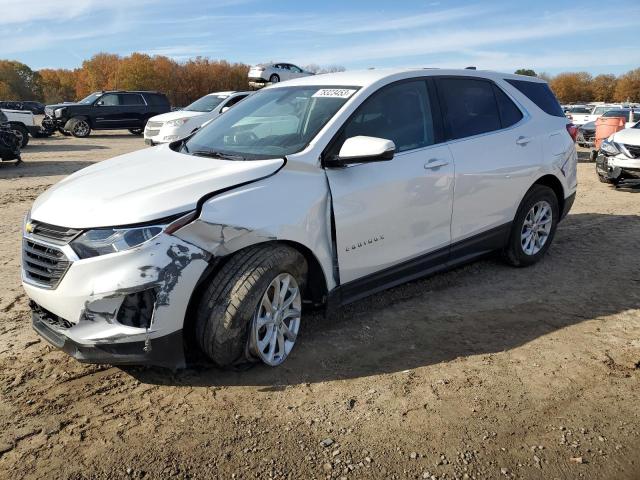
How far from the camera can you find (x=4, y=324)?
4.09m

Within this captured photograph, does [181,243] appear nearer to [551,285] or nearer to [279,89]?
[279,89]

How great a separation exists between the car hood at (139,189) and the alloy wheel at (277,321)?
68 cm

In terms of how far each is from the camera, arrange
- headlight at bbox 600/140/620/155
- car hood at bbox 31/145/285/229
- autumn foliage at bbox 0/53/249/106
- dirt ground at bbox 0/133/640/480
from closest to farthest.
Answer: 1. dirt ground at bbox 0/133/640/480
2. car hood at bbox 31/145/285/229
3. headlight at bbox 600/140/620/155
4. autumn foliage at bbox 0/53/249/106

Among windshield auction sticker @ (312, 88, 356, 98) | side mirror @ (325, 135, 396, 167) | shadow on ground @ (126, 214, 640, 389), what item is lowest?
shadow on ground @ (126, 214, 640, 389)

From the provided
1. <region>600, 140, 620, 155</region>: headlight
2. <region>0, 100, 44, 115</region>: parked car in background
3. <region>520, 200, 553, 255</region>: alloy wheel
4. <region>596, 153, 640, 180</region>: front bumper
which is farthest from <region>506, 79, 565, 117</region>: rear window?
<region>0, 100, 44, 115</region>: parked car in background

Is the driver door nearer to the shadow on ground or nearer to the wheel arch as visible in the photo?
the shadow on ground

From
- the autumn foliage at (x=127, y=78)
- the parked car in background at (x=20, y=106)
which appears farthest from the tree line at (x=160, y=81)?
the parked car in background at (x=20, y=106)

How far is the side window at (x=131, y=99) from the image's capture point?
2364 cm

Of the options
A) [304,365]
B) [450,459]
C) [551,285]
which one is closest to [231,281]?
[304,365]

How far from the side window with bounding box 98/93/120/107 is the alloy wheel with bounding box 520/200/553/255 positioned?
2184 cm

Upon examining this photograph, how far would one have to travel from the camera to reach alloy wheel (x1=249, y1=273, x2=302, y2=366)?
3.26 metres

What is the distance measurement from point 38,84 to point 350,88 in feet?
375

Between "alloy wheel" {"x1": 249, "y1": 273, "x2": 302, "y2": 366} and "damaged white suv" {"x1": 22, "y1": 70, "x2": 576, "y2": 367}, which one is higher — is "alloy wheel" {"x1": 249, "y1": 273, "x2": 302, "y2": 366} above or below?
below

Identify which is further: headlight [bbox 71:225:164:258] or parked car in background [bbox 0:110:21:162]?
parked car in background [bbox 0:110:21:162]
